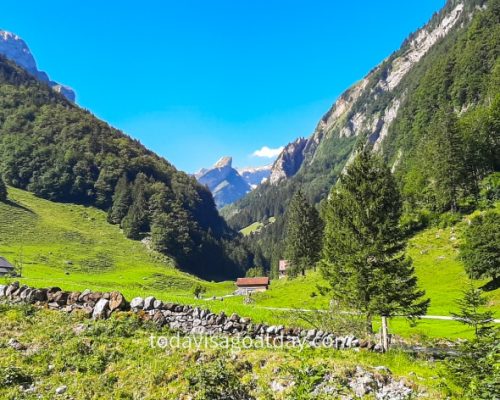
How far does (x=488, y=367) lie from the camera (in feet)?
35.4

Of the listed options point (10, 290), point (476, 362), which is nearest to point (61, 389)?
point (10, 290)

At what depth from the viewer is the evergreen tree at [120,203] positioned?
499 ft

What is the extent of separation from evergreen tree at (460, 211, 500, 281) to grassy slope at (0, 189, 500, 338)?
472 cm

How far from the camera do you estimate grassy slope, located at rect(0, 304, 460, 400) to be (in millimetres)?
11727

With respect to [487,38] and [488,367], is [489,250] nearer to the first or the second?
[488,367]

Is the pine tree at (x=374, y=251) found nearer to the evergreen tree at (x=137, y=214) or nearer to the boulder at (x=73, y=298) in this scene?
the boulder at (x=73, y=298)

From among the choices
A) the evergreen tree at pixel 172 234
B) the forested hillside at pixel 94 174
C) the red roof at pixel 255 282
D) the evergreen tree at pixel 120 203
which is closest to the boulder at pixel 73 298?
the red roof at pixel 255 282

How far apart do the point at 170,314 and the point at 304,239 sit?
76.2 metres

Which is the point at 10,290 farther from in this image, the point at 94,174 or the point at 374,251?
the point at 94,174

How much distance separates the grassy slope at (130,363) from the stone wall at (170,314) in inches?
39.6

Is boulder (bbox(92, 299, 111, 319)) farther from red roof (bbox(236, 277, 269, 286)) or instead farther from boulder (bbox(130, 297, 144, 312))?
red roof (bbox(236, 277, 269, 286))

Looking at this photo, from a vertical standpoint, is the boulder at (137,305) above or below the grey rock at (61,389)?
above

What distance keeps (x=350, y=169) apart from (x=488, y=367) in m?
17.5

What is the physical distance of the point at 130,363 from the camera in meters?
13.0
